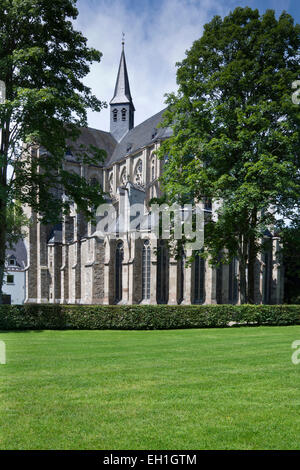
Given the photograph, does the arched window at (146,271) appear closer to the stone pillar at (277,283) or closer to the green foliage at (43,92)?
the stone pillar at (277,283)

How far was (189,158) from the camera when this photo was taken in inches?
824

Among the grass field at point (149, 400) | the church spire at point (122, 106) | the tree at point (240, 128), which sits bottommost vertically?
the grass field at point (149, 400)

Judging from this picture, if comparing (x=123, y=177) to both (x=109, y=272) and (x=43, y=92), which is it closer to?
(x=109, y=272)

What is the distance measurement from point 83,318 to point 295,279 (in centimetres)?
2617

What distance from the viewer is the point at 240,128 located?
1952 cm

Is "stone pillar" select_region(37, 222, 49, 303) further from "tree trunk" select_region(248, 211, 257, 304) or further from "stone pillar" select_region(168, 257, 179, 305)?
"tree trunk" select_region(248, 211, 257, 304)

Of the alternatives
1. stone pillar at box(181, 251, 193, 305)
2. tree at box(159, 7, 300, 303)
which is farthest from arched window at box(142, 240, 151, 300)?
tree at box(159, 7, 300, 303)

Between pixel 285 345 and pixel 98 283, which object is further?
pixel 98 283

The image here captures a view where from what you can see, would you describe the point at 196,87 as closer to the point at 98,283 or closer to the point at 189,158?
the point at 189,158

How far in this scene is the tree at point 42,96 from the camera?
1662cm

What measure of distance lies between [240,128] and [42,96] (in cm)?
949

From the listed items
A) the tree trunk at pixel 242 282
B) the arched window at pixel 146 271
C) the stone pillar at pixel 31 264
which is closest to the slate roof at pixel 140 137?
the arched window at pixel 146 271

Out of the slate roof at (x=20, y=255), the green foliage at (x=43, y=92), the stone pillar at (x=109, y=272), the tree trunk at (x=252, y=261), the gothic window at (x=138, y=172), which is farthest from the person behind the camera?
the slate roof at (x=20, y=255)
